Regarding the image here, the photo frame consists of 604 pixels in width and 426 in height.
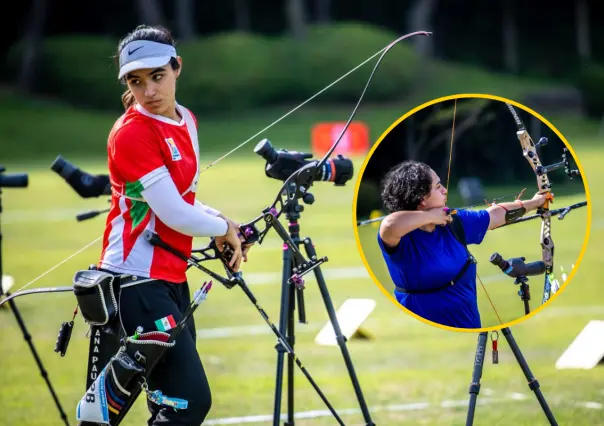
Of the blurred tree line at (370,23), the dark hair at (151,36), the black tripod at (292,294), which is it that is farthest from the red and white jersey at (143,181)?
the blurred tree line at (370,23)

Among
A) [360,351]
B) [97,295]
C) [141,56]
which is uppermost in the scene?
[141,56]

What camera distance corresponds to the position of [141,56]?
4.84 meters

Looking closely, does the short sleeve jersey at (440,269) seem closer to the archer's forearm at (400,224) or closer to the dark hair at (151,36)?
the archer's forearm at (400,224)

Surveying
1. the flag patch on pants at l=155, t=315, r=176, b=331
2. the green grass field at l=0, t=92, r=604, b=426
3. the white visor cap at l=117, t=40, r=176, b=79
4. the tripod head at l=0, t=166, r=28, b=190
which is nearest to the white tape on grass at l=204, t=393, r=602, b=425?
the green grass field at l=0, t=92, r=604, b=426

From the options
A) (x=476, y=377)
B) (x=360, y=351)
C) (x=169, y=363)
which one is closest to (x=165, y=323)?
(x=169, y=363)

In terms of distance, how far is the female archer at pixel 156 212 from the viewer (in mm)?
4777

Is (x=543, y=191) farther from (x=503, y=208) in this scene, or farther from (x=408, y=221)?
(x=408, y=221)

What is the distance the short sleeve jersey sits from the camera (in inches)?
187

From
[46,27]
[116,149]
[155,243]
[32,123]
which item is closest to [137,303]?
[155,243]

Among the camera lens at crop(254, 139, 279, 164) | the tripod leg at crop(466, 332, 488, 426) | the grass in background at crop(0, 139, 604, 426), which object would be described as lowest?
the grass in background at crop(0, 139, 604, 426)

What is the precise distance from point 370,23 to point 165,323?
38.1m

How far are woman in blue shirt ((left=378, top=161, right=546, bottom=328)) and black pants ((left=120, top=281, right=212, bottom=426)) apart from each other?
0.86m

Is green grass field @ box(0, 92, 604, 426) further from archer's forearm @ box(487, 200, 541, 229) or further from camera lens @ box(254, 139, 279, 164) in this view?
camera lens @ box(254, 139, 279, 164)

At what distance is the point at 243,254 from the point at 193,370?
52cm
